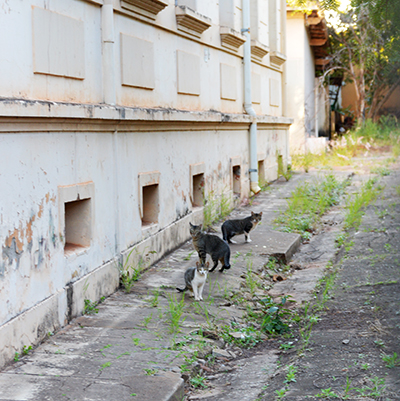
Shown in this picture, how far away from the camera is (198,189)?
8898mm

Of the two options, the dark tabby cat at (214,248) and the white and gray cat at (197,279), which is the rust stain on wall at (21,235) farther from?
the dark tabby cat at (214,248)

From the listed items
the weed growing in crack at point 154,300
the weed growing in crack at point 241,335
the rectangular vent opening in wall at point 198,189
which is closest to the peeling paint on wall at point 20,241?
the weed growing in crack at point 154,300

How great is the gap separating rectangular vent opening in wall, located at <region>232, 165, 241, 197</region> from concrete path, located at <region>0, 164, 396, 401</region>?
4184mm

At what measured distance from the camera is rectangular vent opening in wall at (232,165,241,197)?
11.0 meters

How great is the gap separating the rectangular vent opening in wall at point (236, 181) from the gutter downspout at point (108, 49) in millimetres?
5464

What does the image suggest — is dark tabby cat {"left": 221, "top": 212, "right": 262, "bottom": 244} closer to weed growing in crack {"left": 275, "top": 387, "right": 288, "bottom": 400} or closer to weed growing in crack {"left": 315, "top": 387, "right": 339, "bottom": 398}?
weed growing in crack {"left": 275, "top": 387, "right": 288, "bottom": 400}

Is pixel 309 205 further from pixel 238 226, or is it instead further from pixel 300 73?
pixel 300 73

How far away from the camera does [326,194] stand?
11883 millimetres

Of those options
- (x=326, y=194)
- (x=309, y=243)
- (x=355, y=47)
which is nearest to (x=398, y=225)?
(x=309, y=243)

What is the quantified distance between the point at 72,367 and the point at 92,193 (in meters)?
1.90

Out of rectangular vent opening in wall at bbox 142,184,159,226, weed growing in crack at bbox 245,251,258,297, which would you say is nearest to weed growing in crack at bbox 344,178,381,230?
weed growing in crack at bbox 245,251,258,297

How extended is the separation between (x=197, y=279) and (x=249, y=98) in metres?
6.50

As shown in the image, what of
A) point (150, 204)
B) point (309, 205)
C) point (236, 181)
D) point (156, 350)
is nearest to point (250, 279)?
point (150, 204)

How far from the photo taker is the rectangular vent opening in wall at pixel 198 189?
8.88 meters
